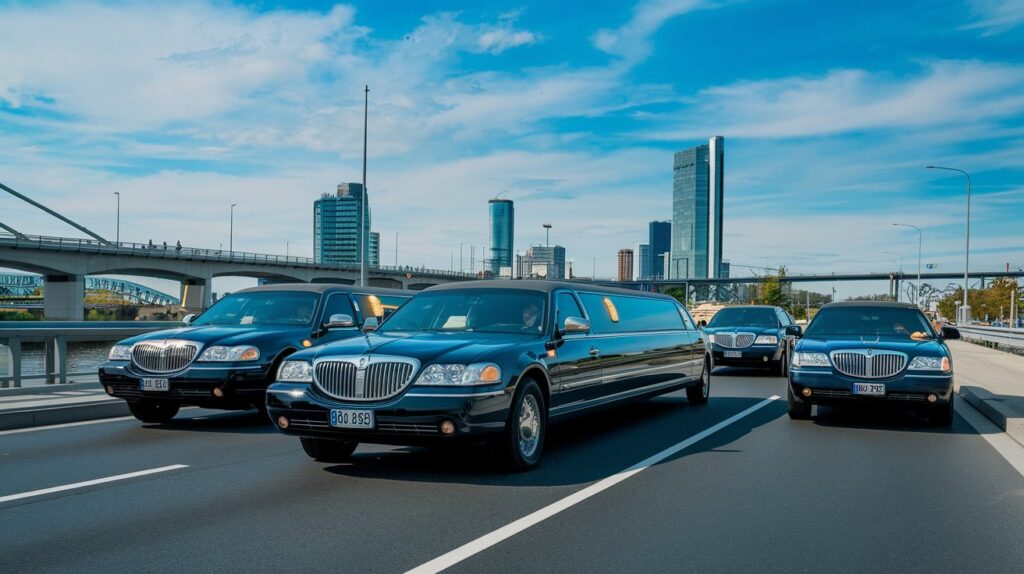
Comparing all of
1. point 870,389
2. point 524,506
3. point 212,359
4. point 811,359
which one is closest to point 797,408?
point 811,359

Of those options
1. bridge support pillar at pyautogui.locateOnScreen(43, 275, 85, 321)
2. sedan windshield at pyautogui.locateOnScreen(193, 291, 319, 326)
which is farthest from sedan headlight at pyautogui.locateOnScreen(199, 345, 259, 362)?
bridge support pillar at pyautogui.locateOnScreen(43, 275, 85, 321)

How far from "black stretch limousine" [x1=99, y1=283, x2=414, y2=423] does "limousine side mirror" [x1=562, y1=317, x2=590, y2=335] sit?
1991 mm

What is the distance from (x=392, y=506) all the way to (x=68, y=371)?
893 centimetres

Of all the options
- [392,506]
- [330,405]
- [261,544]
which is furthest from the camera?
[330,405]

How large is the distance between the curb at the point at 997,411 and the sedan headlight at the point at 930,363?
0.95 metres

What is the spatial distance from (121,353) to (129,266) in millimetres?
64911

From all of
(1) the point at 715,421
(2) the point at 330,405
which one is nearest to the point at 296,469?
(2) the point at 330,405

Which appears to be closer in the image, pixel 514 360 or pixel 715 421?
pixel 514 360

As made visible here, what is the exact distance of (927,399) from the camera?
998 cm

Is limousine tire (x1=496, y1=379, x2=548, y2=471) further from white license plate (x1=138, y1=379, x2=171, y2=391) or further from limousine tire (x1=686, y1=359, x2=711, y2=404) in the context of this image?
limousine tire (x1=686, y1=359, x2=711, y2=404)

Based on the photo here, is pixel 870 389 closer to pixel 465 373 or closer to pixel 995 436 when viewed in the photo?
pixel 995 436

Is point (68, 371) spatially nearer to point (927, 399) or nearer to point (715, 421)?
point (715, 421)

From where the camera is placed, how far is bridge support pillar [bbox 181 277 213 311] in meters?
79.1

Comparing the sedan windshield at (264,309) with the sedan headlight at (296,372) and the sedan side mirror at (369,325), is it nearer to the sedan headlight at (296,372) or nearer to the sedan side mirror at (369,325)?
the sedan side mirror at (369,325)
